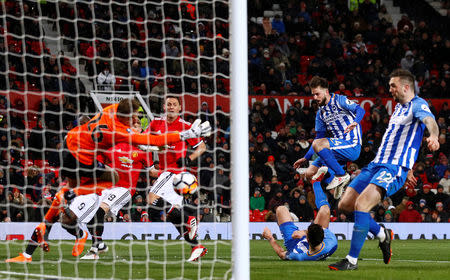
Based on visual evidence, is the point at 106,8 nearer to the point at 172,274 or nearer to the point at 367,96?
the point at 367,96

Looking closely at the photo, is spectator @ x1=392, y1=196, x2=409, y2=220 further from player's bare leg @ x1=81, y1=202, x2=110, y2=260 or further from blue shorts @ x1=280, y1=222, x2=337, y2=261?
player's bare leg @ x1=81, y1=202, x2=110, y2=260

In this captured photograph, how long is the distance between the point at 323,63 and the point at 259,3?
10.7ft

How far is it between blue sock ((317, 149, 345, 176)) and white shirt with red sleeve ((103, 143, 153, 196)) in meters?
2.36

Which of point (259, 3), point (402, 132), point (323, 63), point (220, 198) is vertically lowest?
point (220, 198)

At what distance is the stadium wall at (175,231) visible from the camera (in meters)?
13.2

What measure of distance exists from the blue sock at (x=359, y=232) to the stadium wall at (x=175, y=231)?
461cm

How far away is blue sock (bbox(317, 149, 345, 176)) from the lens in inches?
404

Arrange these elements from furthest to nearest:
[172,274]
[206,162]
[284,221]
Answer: [206,162]
[284,221]
[172,274]

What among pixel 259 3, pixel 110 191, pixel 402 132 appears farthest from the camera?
pixel 259 3

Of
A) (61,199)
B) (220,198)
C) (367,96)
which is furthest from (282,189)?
(61,199)

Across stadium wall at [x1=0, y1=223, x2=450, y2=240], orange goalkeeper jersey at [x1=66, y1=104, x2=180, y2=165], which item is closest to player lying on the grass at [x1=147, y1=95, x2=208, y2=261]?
orange goalkeeper jersey at [x1=66, y1=104, x2=180, y2=165]

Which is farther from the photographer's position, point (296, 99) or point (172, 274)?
point (296, 99)

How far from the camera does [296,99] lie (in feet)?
61.3

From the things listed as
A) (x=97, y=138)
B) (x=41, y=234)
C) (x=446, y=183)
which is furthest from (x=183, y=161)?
(x=446, y=183)
